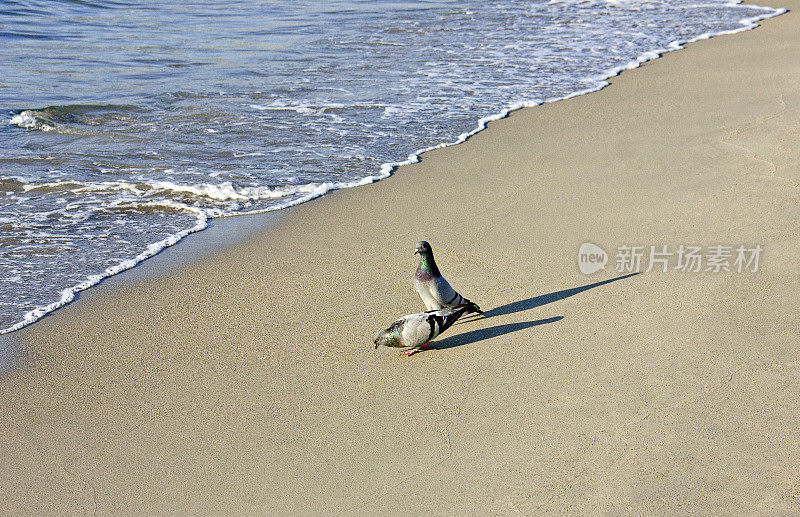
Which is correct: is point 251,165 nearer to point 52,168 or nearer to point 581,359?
point 52,168

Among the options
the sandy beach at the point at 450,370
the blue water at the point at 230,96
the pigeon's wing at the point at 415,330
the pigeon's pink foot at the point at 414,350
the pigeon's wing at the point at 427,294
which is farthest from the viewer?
the blue water at the point at 230,96

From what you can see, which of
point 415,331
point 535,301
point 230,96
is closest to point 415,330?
point 415,331

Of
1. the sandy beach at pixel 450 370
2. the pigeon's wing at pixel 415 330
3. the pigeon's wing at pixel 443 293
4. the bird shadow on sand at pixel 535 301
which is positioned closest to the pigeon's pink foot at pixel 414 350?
the sandy beach at pixel 450 370

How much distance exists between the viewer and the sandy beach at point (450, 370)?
3342 mm

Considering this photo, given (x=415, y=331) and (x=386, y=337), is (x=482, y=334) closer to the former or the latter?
(x=415, y=331)

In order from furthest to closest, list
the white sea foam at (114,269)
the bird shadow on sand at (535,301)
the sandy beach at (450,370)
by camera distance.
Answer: the white sea foam at (114,269), the bird shadow on sand at (535,301), the sandy beach at (450,370)

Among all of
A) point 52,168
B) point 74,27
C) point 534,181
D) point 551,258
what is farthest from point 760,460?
point 74,27

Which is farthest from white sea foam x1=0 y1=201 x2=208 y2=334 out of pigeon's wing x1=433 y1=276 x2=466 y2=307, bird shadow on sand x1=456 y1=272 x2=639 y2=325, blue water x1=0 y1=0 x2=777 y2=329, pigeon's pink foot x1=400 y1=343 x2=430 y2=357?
bird shadow on sand x1=456 y1=272 x2=639 y2=325

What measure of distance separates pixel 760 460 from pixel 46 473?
3250 mm

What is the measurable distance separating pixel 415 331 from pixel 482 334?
54cm

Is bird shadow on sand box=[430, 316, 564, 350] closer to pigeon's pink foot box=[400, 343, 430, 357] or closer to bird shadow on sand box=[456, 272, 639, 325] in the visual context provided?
pigeon's pink foot box=[400, 343, 430, 357]

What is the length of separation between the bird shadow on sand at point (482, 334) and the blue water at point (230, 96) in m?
2.67

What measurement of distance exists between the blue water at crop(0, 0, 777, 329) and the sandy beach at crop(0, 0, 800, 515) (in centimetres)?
85

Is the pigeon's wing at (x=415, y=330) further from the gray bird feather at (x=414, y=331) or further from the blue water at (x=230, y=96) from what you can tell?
the blue water at (x=230, y=96)
